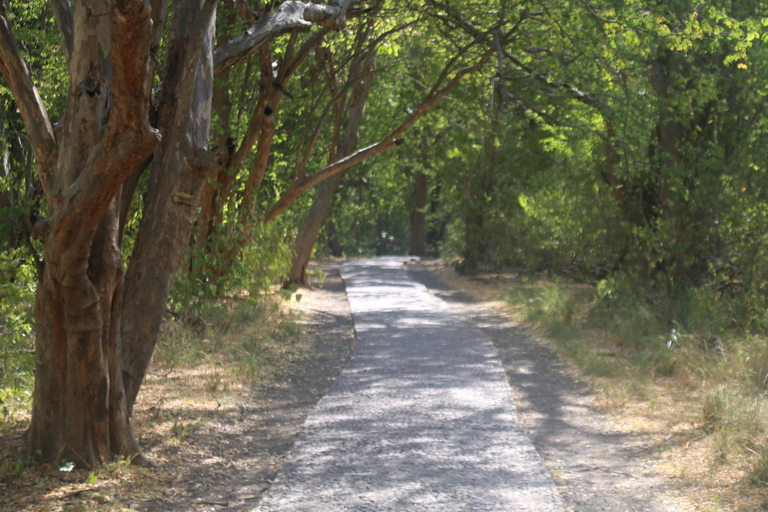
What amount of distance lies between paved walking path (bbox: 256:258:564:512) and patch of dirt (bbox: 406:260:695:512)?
19cm

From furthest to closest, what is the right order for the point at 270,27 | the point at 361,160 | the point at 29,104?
1. the point at 361,160
2. the point at 270,27
3. the point at 29,104

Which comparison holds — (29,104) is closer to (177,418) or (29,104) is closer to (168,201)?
(168,201)

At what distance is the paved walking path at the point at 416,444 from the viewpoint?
4230mm

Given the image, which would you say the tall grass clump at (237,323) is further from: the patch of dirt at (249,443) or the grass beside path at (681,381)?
the grass beside path at (681,381)

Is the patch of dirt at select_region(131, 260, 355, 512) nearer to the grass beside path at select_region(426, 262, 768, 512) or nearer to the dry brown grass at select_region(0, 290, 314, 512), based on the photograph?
the dry brown grass at select_region(0, 290, 314, 512)

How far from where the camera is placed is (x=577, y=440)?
5750 mm

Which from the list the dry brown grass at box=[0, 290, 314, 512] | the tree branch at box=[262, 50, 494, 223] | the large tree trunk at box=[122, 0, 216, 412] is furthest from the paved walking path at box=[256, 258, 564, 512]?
the tree branch at box=[262, 50, 494, 223]

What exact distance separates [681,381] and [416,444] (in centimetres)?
356

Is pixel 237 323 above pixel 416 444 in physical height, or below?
above

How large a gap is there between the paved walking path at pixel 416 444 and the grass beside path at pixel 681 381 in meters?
1.03

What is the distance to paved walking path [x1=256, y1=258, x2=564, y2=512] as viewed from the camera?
4.23m

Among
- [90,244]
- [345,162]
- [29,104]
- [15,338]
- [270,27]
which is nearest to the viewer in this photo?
[90,244]

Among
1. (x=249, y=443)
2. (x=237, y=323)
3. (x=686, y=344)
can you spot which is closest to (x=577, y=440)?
(x=249, y=443)

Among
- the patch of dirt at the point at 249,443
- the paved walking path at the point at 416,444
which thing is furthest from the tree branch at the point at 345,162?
the paved walking path at the point at 416,444
